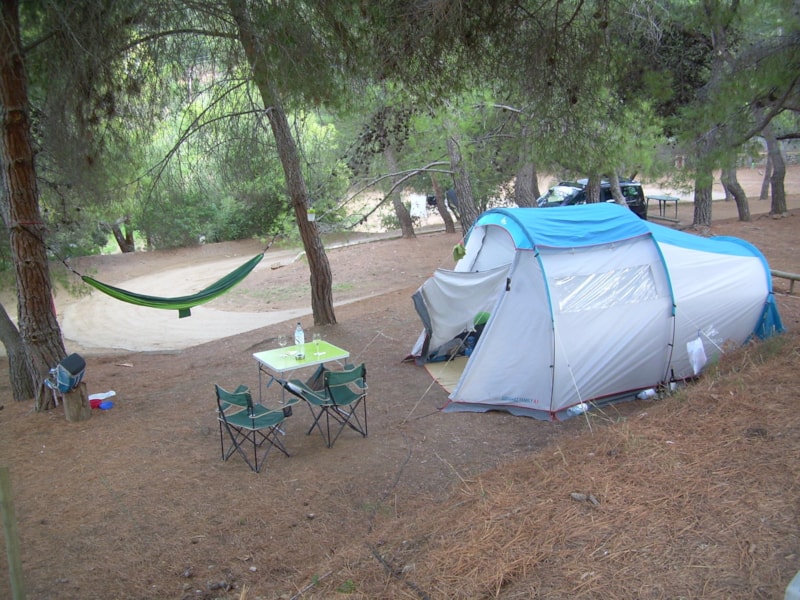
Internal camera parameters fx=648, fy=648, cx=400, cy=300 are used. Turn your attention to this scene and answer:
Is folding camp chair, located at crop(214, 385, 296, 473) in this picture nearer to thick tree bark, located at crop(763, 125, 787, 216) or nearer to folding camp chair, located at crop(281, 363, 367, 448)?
folding camp chair, located at crop(281, 363, 367, 448)

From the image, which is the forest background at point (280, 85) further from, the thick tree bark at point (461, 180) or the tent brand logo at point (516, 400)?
the thick tree bark at point (461, 180)

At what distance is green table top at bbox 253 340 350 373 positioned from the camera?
18.8ft

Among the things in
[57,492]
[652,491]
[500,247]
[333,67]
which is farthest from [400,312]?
[652,491]

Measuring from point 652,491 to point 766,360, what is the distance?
2.09 m

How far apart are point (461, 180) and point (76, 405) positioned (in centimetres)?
770

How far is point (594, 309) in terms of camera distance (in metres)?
6.12

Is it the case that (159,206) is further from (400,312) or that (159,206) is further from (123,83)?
(400,312)

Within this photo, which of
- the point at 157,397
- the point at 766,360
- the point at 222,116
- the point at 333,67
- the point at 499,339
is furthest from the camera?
the point at 222,116

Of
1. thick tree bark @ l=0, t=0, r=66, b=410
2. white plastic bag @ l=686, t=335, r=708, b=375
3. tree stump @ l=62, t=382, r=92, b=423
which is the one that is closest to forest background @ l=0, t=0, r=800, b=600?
thick tree bark @ l=0, t=0, r=66, b=410

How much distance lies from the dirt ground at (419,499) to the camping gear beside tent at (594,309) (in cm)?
31

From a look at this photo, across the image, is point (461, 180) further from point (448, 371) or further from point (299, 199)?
point (448, 371)

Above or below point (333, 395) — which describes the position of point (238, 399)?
above

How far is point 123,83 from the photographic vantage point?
6359mm

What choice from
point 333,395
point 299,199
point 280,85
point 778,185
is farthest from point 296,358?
point 778,185
